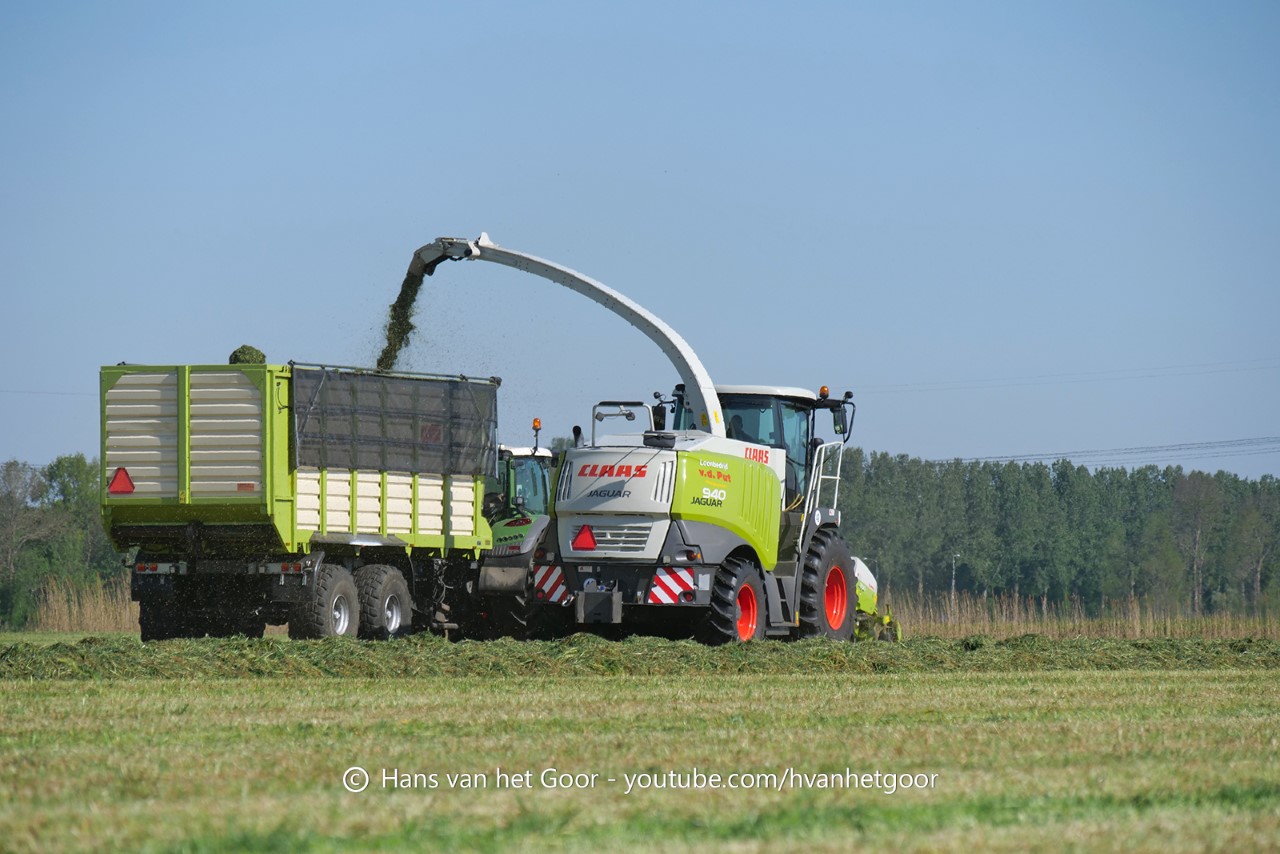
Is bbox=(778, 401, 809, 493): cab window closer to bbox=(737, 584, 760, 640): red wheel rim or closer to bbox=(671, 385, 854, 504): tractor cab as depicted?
bbox=(671, 385, 854, 504): tractor cab

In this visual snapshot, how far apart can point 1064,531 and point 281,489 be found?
273 ft

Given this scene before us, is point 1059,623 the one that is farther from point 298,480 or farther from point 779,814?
point 779,814

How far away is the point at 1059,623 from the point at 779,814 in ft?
80.1

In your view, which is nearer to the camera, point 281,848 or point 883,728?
point 281,848

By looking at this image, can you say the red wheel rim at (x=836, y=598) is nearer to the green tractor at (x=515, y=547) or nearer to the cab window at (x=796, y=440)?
the cab window at (x=796, y=440)

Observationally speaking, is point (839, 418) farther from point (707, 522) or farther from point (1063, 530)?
point (1063, 530)

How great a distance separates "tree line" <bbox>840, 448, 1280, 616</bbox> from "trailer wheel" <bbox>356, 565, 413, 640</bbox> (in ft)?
218

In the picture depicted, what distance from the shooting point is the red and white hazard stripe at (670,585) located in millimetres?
A: 16953

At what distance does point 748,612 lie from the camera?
17.7 meters

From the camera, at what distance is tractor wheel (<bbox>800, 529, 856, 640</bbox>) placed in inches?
731

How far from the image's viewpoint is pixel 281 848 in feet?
17.6

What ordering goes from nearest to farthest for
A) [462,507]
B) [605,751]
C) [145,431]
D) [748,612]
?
[605,751]
[748,612]
[145,431]
[462,507]

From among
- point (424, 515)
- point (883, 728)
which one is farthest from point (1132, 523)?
point (883, 728)

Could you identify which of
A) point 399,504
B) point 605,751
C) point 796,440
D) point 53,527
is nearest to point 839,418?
point 796,440
